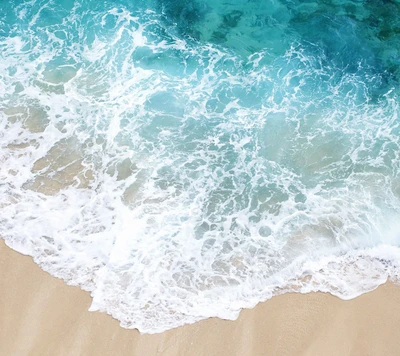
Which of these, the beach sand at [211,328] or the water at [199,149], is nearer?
the beach sand at [211,328]

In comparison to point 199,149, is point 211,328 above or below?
below

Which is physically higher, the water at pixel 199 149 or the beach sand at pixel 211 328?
the water at pixel 199 149

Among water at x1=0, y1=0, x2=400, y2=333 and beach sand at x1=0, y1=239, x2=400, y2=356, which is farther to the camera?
water at x1=0, y1=0, x2=400, y2=333

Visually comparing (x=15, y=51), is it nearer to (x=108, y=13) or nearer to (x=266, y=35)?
(x=108, y=13)

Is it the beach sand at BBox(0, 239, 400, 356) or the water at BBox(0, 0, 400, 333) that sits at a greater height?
the water at BBox(0, 0, 400, 333)

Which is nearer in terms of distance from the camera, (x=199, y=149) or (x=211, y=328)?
(x=211, y=328)
